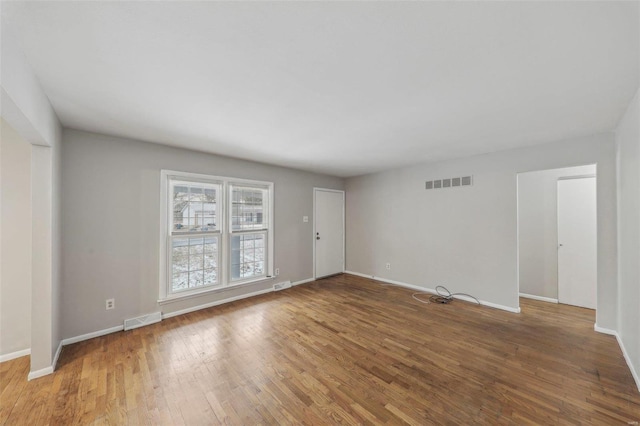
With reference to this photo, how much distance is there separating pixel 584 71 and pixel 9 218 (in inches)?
205

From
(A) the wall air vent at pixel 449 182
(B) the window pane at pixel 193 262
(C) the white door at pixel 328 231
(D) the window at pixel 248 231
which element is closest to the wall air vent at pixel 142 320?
(B) the window pane at pixel 193 262

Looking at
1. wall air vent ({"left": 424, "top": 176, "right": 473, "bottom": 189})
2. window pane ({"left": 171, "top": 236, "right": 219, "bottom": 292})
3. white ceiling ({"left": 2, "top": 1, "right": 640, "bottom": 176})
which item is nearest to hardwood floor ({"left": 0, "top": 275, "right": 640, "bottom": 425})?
window pane ({"left": 171, "top": 236, "right": 219, "bottom": 292})

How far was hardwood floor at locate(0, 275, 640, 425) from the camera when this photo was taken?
1708mm

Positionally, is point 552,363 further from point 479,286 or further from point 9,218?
point 9,218

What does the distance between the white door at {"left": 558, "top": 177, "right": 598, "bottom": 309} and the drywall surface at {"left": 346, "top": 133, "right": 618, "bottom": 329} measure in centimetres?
99

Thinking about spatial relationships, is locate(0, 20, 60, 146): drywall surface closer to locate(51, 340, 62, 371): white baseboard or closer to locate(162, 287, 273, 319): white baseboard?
locate(51, 340, 62, 371): white baseboard

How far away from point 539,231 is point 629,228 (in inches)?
76.8

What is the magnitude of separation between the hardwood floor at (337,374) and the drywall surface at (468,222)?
691mm

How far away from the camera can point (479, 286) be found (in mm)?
3857

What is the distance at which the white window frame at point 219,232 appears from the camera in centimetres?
332

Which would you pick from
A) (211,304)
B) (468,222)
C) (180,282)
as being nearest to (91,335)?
(180,282)

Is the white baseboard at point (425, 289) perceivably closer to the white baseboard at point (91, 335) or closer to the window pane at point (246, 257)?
the window pane at point (246, 257)

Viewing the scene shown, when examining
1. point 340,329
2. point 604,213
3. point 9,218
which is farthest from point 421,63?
point 9,218

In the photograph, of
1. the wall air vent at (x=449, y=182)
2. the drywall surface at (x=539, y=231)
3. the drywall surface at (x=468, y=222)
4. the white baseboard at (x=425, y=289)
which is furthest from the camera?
the wall air vent at (x=449, y=182)
